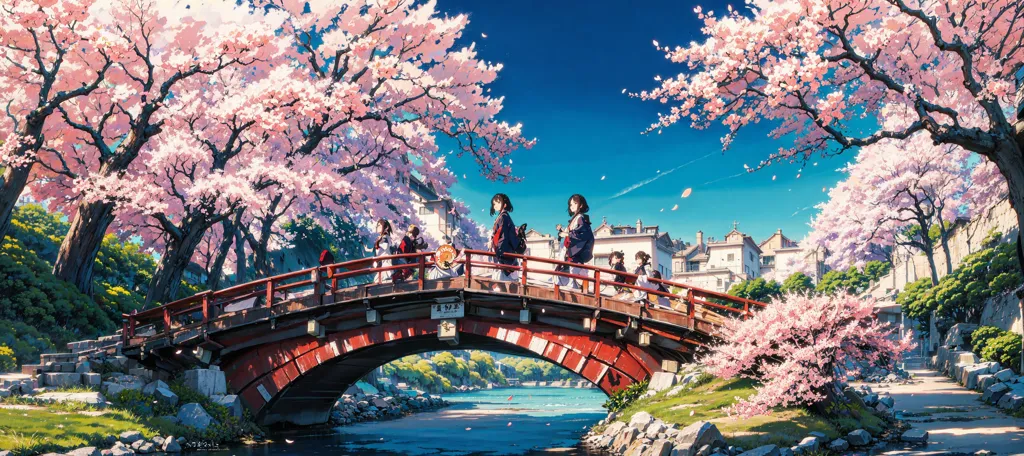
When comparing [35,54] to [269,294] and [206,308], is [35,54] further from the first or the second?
[269,294]

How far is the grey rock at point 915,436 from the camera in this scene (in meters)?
15.9

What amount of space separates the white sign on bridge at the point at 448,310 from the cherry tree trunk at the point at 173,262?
29.8ft

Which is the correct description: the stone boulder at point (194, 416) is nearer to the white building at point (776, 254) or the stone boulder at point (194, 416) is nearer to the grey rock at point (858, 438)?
the grey rock at point (858, 438)

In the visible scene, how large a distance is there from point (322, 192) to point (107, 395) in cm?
1062

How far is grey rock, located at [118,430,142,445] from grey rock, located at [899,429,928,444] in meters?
16.5

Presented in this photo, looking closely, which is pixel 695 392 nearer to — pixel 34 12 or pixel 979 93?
pixel 979 93

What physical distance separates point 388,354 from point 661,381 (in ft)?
33.7

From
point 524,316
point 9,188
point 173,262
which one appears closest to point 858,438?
point 524,316

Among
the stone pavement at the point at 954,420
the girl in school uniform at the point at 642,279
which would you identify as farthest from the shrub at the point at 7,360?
the stone pavement at the point at 954,420

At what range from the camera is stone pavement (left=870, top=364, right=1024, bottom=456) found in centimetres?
1476

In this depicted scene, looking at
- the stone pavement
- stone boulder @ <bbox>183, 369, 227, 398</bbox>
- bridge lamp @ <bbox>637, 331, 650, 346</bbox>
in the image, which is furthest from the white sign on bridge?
the stone pavement

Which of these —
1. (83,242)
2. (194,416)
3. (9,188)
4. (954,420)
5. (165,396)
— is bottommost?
(954,420)

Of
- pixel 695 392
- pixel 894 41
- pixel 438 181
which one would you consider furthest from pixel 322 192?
pixel 894 41

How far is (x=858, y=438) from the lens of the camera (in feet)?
52.4
